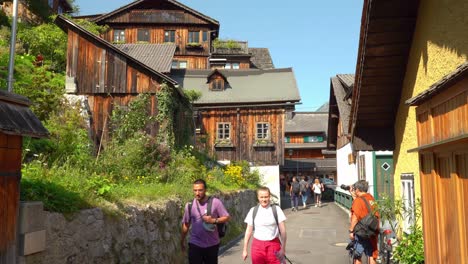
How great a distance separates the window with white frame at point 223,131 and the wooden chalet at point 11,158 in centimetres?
2402

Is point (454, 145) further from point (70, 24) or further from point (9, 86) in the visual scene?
point (70, 24)

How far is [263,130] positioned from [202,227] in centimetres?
2152

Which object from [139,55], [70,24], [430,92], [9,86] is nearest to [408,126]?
[430,92]

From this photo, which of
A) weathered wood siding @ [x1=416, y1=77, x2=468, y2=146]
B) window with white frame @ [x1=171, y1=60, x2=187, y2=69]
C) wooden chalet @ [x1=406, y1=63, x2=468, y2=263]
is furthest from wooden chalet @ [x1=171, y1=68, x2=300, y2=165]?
weathered wood siding @ [x1=416, y1=77, x2=468, y2=146]

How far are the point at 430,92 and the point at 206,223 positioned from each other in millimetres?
3644

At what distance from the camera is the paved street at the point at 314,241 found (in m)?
11.2

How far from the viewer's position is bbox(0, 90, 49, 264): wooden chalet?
4117 mm

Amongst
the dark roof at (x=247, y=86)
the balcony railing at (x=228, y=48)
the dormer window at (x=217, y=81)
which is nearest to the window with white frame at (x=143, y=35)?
the balcony railing at (x=228, y=48)

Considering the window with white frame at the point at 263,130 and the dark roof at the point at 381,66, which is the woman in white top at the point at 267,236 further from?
the window with white frame at the point at 263,130

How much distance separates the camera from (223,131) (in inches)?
1125

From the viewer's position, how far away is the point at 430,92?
5152 millimetres

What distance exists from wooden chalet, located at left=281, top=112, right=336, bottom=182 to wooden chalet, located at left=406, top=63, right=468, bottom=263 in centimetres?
4100

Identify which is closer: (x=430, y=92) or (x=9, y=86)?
(x=430, y=92)

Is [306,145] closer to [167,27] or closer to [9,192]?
[167,27]
